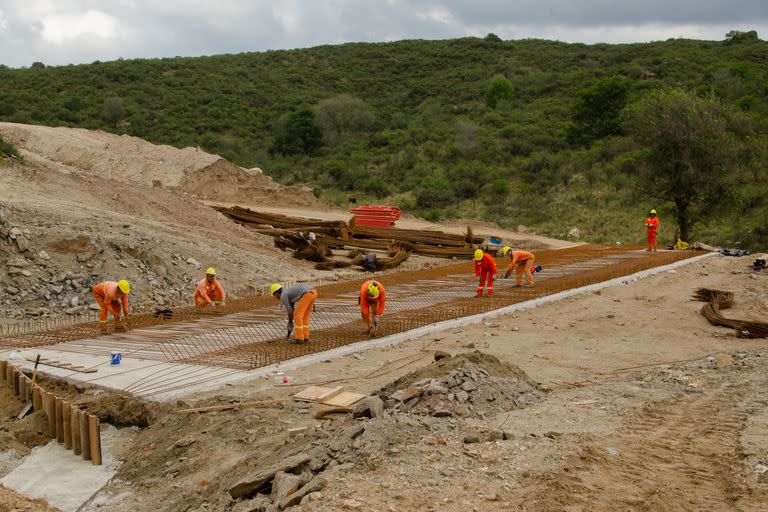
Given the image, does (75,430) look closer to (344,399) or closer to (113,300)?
(344,399)

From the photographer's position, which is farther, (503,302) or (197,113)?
(197,113)

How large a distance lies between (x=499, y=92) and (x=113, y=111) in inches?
998

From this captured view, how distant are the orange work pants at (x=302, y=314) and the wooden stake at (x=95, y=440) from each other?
3.28m

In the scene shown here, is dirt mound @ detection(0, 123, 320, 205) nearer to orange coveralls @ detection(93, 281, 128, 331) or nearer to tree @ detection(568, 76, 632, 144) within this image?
tree @ detection(568, 76, 632, 144)

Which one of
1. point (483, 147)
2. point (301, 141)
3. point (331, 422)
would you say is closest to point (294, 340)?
point (331, 422)

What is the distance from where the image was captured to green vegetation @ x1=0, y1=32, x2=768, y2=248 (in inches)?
1037

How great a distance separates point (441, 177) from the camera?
34.9m

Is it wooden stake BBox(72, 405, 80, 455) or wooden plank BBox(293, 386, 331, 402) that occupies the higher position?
wooden plank BBox(293, 386, 331, 402)

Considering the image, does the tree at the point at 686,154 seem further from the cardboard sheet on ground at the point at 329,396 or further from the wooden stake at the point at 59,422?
the wooden stake at the point at 59,422

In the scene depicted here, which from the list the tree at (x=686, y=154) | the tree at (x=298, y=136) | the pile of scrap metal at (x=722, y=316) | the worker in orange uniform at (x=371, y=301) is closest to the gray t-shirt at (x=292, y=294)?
the worker in orange uniform at (x=371, y=301)

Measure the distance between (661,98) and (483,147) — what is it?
15640mm

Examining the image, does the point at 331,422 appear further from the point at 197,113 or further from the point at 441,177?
the point at 197,113

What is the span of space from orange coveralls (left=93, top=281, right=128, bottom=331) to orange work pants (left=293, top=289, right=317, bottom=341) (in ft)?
8.41

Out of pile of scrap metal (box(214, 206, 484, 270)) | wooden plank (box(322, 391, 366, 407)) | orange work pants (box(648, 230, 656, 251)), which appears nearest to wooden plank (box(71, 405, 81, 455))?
wooden plank (box(322, 391, 366, 407))
